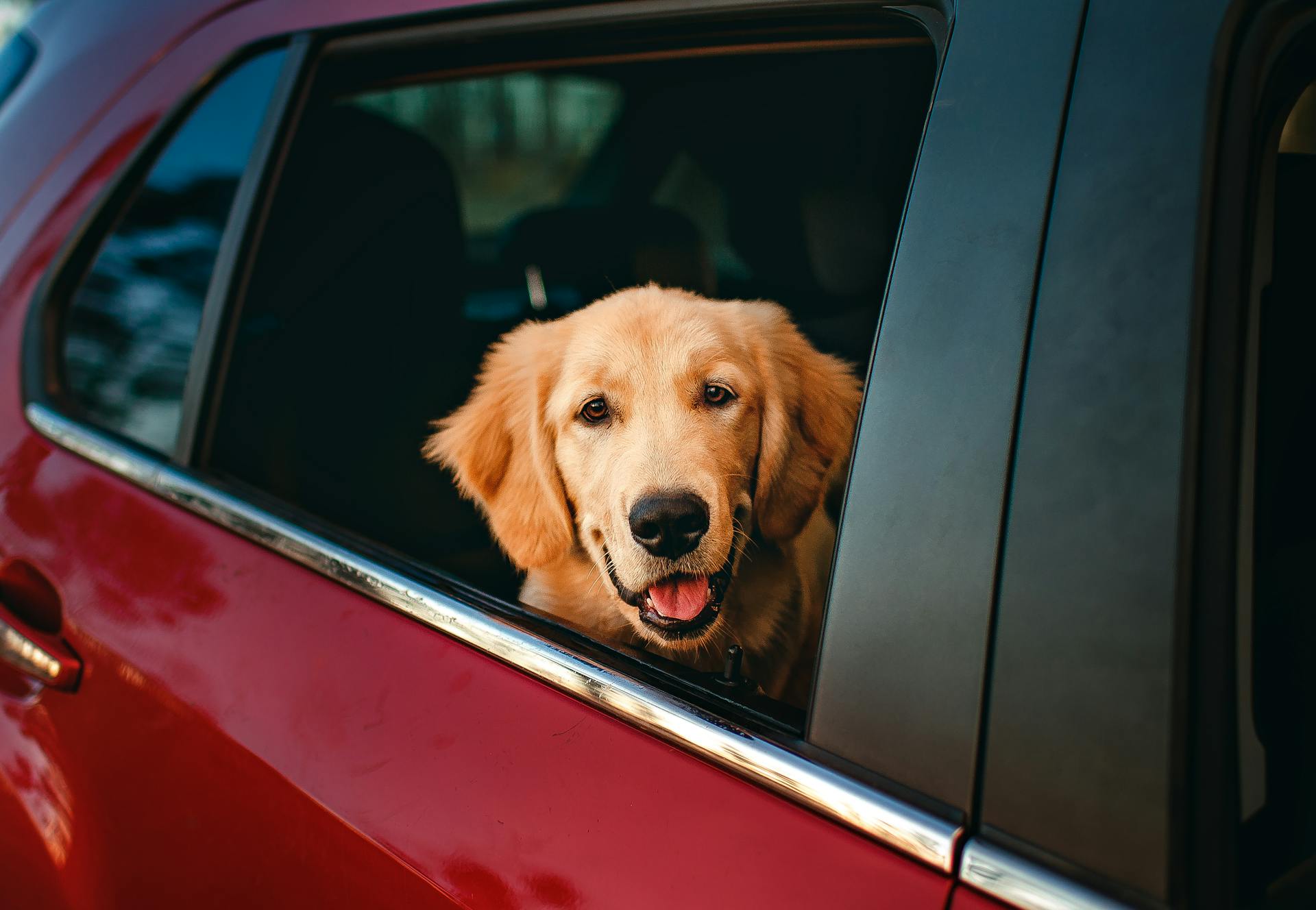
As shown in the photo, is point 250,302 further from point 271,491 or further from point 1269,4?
point 1269,4

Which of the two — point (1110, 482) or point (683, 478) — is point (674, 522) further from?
point (1110, 482)

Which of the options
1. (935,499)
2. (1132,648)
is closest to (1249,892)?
(1132,648)

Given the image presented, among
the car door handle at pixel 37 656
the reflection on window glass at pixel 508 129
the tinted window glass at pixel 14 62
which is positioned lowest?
the car door handle at pixel 37 656

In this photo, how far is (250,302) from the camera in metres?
1.66

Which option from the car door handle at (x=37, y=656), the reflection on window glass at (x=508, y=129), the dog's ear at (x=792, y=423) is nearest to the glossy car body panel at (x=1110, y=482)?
the dog's ear at (x=792, y=423)

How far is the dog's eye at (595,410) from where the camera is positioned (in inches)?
53.1

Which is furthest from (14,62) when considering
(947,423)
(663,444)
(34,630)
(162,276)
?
(947,423)

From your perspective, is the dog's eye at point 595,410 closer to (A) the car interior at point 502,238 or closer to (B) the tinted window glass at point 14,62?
(A) the car interior at point 502,238

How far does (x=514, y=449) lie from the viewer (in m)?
1.52

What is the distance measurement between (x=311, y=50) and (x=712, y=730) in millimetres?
1400

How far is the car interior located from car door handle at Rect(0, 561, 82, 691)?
1.16 feet

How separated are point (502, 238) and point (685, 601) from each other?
1210 millimetres

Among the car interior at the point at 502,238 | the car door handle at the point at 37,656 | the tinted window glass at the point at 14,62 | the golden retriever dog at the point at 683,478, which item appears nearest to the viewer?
the golden retriever dog at the point at 683,478

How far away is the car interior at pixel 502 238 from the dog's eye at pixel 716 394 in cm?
14
